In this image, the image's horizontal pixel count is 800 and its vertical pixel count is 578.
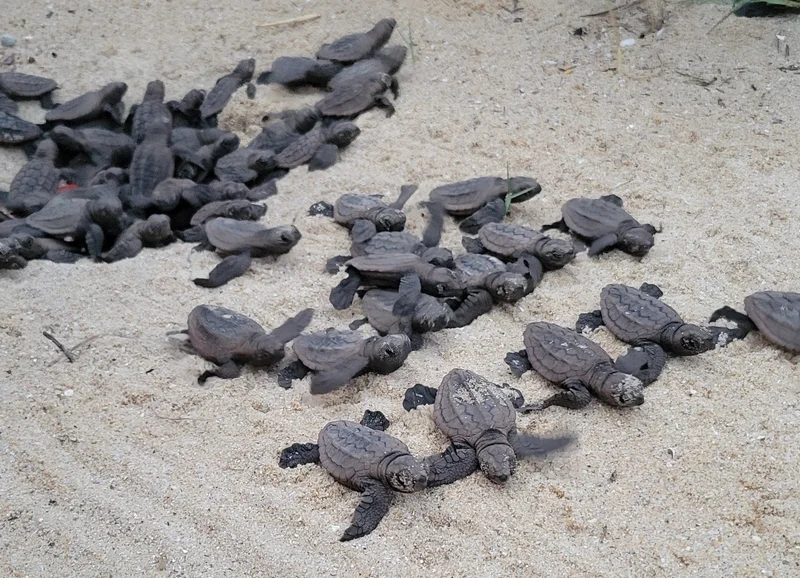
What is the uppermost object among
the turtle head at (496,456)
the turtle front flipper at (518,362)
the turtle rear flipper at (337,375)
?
the turtle head at (496,456)

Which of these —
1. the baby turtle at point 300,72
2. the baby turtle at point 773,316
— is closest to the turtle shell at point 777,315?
the baby turtle at point 773,316

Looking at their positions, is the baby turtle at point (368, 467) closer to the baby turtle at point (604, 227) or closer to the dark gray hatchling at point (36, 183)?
the baby turtle at point (604, 227)

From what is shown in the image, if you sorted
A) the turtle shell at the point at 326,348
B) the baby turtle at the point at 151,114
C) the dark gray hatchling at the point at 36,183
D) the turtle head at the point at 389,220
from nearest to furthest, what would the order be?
the turtle shell at the point at 326,348
the turtle head at the point at 389,220
the dark gray hatchling at the point at 36,183
the baby turtle at the point at 151,114

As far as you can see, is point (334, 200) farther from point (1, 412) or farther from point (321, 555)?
point (321, 555)

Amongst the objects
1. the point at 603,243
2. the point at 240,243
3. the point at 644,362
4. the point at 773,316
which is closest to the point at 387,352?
the point at 644,362

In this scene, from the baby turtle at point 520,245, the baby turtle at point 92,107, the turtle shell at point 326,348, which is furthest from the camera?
the baby turtle at point 92,107

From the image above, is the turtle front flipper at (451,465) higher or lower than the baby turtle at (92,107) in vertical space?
lower

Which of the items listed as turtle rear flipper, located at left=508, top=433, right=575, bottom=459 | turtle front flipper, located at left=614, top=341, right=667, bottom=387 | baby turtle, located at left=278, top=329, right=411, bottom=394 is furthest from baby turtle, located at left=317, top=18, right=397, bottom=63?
turtle rear flipper, located at left=508, top=433, right=575, bottom=459

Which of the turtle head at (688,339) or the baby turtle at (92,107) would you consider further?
the baby turtle at (92,107)
